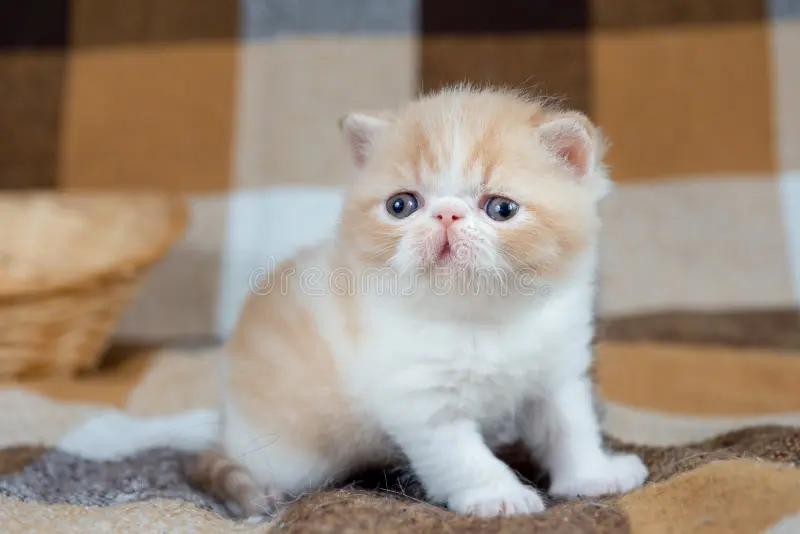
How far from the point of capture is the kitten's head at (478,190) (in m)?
0.87

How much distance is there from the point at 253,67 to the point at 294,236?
0.46 metres

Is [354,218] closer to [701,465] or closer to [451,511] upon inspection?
[451,511]

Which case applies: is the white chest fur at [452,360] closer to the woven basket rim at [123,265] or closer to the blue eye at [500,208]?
the blue eye at [500,208]

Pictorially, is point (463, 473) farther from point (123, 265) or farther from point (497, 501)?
point (123, 265)

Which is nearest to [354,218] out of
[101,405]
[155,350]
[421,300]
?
[421,300]

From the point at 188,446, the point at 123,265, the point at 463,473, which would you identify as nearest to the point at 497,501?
the point at 463,473

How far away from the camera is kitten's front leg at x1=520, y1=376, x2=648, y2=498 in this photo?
94 cm

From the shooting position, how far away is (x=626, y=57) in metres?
1.95

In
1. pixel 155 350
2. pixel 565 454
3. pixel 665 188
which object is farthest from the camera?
pixel 665 188

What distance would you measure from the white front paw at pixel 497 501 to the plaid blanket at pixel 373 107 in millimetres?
722

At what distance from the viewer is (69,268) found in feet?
4.88

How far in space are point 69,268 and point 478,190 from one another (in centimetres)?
91

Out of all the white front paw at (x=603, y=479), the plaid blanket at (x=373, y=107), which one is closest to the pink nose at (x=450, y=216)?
the white front paw at (x=603, y=479)

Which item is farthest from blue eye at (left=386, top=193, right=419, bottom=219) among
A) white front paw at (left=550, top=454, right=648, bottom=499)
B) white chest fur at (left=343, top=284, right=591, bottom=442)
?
white front paw at (left=550, top=454, right=648, bottom=499)
